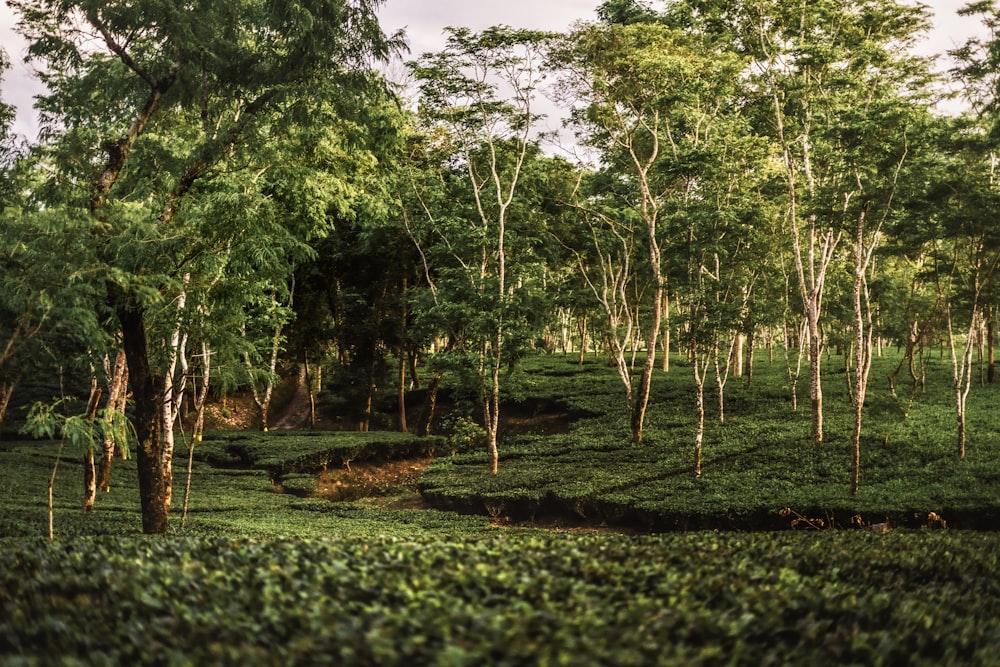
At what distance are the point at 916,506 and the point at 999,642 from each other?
35.3ft

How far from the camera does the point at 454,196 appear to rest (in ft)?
89.6

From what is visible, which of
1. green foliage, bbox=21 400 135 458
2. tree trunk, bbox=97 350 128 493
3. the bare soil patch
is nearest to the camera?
green foliage, bbox=21 400 135 458

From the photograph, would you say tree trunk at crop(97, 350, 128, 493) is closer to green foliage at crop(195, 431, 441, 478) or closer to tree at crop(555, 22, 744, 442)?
green foliage at crop(195, 431, 441, 478)

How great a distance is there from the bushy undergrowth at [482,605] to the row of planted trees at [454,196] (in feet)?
17.5

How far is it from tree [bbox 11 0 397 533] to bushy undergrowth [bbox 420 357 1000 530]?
967cm

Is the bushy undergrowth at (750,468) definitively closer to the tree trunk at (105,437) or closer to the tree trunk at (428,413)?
the tree trunk at (428,413)

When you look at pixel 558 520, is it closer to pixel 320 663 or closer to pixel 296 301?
pixel 320 663

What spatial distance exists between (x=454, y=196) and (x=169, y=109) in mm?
15799

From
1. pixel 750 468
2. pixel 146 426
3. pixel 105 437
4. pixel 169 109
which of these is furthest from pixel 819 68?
pixel 105 437

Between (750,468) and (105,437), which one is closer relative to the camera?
(750,468)

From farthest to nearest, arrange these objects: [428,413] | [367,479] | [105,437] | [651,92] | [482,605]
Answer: [428,413] → [367,479] → [651,92] → [105,437] → [482,605]

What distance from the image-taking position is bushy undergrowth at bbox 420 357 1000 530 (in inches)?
576

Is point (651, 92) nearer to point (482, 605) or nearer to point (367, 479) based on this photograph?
point (367, 479)

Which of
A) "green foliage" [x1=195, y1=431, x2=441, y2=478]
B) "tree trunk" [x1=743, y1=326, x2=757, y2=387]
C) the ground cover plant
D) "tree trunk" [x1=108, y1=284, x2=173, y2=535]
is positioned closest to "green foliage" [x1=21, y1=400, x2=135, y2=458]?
"tree trunk" [x1=108, y1=284, x2=173, y2=535]
